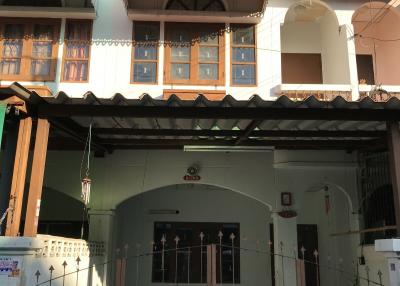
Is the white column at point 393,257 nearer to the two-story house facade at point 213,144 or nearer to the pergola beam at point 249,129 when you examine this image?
the pergola beam at point 249,129

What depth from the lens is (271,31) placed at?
441 inches

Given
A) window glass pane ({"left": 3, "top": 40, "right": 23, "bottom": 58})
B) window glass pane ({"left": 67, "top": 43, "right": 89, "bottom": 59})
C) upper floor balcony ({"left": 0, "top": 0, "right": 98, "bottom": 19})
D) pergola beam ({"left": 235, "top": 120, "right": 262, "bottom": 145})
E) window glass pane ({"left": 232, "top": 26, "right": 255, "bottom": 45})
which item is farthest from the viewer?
window glass pane ({"left": 232, "top": 26, "right": 255, "bottom": 45})

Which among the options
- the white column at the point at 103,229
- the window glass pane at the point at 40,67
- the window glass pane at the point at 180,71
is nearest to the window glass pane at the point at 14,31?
the window glass pane at the point at 40,67

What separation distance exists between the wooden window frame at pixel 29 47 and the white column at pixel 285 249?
6407 millimetres

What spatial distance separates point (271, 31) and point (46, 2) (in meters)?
5.59

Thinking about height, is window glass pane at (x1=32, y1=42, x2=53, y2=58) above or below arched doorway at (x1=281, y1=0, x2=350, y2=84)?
below

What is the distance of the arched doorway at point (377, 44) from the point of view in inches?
465

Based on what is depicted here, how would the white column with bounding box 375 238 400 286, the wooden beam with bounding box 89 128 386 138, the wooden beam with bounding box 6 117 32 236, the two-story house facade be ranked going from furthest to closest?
the two-story house facade → the wooden beam with bounding box 89 128 386 138 → the wooden beam with bounding box 6 117 32 236 → the white column with bounding box 375 238 400 286

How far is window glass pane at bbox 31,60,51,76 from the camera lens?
10828 millimetres

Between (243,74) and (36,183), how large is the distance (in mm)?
5930

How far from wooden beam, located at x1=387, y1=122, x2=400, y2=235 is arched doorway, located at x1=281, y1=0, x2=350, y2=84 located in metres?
4.68

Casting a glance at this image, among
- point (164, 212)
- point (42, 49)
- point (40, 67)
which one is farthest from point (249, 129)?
point (42, 49)

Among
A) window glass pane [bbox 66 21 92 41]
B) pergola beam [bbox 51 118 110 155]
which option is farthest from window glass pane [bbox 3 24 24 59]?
pergola beam [bbox 51 118 110 155]

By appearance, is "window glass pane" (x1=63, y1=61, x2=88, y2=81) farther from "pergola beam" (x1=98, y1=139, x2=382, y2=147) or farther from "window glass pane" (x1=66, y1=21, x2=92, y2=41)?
"pergola beam" (x1=98, y1=139, x2=382, y2=147)
